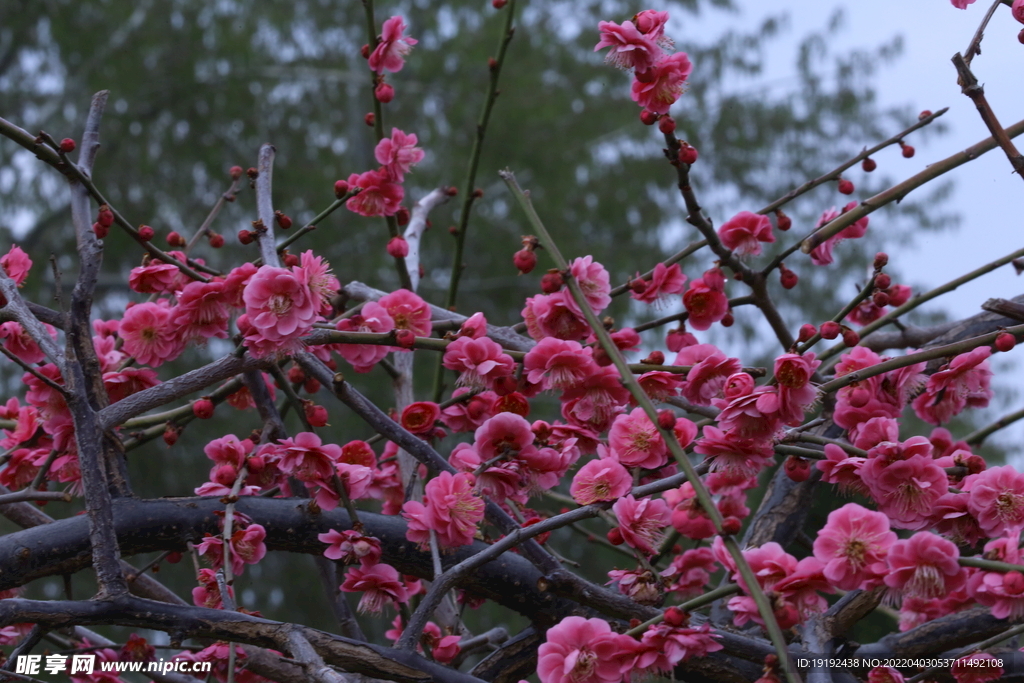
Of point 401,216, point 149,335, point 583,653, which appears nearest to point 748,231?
point 401,216

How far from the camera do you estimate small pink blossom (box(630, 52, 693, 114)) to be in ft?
5.26

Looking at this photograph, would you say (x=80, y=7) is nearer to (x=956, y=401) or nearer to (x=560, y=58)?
(x=560, y=58)

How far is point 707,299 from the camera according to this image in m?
1.84

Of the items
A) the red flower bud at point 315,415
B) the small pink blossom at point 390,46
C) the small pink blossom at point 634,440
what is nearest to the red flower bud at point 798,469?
the small pink blossom at point 634,440

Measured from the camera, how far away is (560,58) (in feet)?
27.3

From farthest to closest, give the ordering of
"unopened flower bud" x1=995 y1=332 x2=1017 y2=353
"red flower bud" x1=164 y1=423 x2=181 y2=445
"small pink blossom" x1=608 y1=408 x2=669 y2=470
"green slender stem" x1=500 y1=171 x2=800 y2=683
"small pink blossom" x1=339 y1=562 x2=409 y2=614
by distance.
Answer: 1. "red flower bud" x1=164 y1=423 x2=181 y2=445
2. "small pink blossom" x1=339 y1=562 x2=409 y2=614
3. "small pink blossom" x1=608 y1=408 x2=669 y2=470
4. "unopened flower bud" x1=995 y1=332 x2=1017 y2=353
5. "green slender stem" x1=500 y1=171 x2=800 y2=683

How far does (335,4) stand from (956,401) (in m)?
7.65

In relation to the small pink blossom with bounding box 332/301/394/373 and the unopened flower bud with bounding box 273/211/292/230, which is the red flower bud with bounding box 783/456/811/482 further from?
the unopened flower bud with bounding box 273/211/292/230

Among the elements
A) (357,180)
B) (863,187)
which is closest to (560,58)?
(863,187)

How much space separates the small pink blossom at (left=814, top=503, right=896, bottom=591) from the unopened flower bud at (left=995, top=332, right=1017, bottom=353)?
381mm

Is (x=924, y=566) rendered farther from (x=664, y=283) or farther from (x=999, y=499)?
(x=664, y=283)

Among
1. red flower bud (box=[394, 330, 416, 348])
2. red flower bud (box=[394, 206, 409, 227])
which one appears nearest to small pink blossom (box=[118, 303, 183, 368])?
red flower bud (box=[394, 330, 416, 348])

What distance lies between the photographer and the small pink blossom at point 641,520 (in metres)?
1.36

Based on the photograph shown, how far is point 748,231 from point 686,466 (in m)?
0.92
